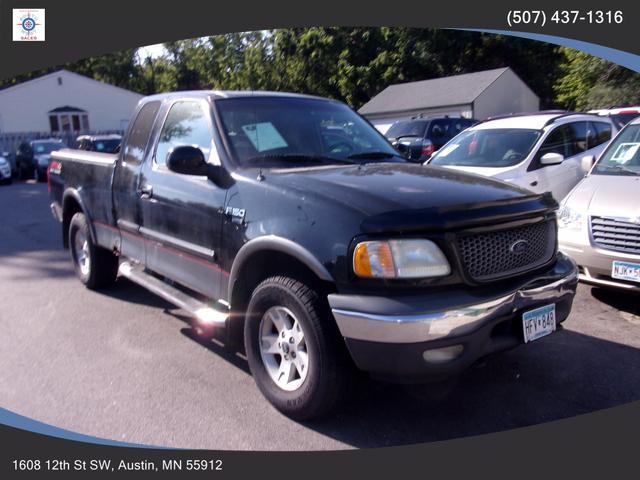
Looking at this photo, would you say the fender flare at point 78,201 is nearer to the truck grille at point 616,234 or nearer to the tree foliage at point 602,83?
the truck grille at point 616,234

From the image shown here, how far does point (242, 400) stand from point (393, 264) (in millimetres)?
1591

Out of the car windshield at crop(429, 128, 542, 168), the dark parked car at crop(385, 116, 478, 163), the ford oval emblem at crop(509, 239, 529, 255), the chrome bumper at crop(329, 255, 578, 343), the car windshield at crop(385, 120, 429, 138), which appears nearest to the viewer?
the chrome bumper at crop(329, 255, 578, 343)

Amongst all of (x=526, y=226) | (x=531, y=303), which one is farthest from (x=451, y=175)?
(x=531, y=303)

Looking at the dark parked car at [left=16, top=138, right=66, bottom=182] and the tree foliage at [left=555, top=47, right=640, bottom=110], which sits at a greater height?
the tree foliage at [left=555, top=47, right=640, bottom=110]

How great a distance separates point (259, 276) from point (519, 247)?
1658mm

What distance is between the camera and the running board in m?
4.18

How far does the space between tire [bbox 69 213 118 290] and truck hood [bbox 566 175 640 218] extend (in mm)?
5030

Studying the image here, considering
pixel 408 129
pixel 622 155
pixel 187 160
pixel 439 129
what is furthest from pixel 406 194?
pixel 408 129

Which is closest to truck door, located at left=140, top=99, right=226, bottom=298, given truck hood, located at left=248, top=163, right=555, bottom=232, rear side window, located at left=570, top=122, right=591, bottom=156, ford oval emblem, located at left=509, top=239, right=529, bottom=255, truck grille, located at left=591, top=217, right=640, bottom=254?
truck hood, located at left=248, top=163, right=555, bottom=232

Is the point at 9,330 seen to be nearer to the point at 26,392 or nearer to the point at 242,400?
the point at 26,392

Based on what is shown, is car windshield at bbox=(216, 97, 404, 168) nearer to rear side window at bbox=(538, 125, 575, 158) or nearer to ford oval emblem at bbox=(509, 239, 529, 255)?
ford oval emblem at bbox=(509, 239, 529, 255)

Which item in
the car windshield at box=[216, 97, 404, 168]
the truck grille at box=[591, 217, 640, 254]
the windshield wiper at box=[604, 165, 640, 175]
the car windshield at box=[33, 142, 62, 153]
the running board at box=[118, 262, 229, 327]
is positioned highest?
the car windshield at box=[33, 142, 62, 153]

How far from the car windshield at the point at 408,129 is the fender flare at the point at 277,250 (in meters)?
12.2

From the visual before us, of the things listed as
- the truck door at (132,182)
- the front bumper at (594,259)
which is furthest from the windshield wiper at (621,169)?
the truck door at (132,182)
